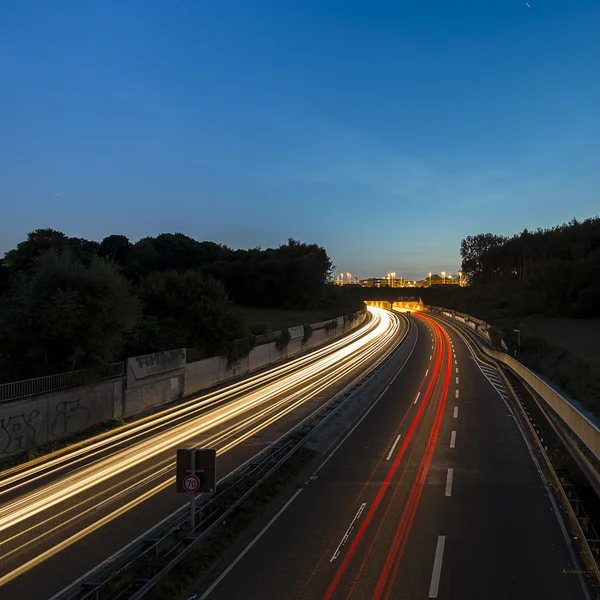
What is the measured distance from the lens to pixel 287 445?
1948 cm

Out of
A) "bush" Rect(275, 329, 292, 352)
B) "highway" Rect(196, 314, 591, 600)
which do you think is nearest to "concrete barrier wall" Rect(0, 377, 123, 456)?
"highway" Rect(196, 314, 591, 600)

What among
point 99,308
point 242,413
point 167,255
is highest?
point 167,255

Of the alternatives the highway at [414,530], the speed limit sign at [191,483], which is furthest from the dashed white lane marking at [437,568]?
the speed limit sign at [191,483]

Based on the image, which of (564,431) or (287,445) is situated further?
(564,431)

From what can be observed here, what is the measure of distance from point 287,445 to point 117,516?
24.4 feet

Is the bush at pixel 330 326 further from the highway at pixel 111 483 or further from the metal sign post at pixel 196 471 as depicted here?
the metal sign post at pixel 196 471

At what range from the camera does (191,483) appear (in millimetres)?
11328

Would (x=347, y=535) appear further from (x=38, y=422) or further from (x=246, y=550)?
(x=38, y=422)

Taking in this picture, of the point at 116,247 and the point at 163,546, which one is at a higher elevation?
the point at 116,247

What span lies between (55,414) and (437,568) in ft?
54.5

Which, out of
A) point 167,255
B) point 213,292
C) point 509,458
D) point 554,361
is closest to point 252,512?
point 509,458

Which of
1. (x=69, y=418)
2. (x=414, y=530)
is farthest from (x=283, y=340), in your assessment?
(x=414, y=530)

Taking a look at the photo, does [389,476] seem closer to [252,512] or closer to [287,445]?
[287,445]

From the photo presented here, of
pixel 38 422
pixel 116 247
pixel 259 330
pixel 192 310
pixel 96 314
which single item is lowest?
pixel 38 422
